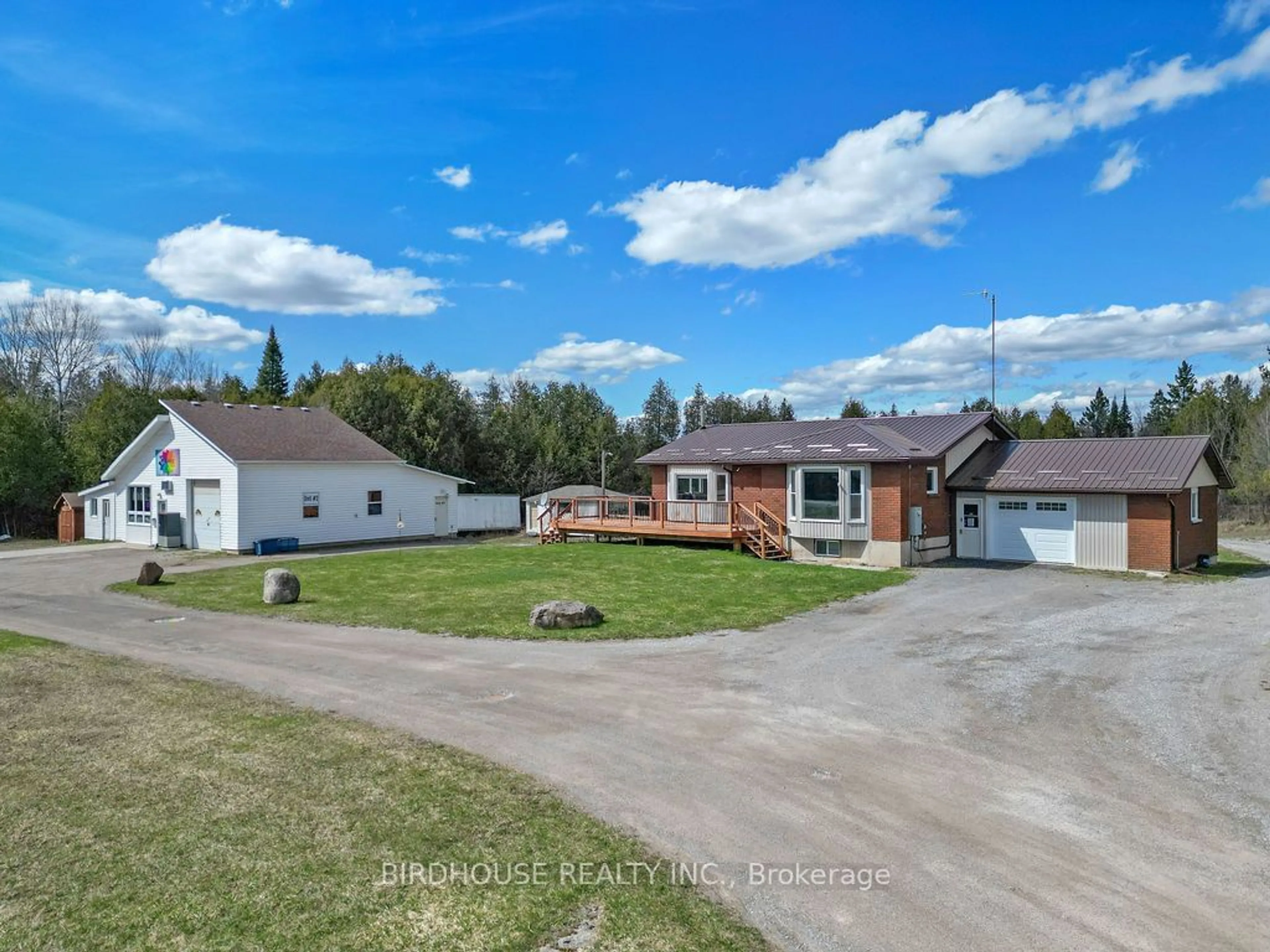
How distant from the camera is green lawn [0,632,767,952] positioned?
430 cm

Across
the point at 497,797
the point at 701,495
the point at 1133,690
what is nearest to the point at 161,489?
the point at 701,495

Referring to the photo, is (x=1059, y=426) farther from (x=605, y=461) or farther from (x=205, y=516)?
(x=205, y=516)

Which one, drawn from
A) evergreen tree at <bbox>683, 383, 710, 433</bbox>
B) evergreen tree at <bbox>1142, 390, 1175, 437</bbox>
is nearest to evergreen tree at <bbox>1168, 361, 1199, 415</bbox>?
evergreen tree at <bbox>1142, 390, 1175, 437</bbox>

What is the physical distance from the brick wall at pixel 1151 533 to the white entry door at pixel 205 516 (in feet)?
99.9

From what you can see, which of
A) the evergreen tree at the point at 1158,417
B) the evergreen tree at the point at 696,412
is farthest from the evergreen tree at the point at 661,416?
the evergreen tree at the point at 1158,417

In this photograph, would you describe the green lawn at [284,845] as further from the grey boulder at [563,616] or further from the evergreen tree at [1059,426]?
the evergreen tree at [1059,426]

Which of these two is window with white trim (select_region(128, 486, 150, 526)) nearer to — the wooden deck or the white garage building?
the white garage building

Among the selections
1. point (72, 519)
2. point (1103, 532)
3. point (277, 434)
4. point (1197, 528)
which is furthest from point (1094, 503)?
point (72, 519)

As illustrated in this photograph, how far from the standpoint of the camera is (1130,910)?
4633 millimetres

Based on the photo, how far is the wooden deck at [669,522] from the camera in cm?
2609

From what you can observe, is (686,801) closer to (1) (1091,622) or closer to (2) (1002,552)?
(1) (1091,622)

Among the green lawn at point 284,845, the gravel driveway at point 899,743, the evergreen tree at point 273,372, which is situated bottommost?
the gravel driveway at point 899,743

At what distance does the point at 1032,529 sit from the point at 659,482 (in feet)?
43.8

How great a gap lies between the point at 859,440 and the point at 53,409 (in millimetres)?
47257
